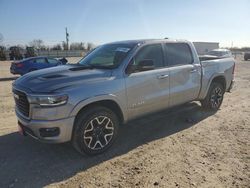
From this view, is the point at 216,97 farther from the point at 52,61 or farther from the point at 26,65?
the point at 52,61

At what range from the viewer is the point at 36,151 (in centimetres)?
471

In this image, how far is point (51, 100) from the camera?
3.90m

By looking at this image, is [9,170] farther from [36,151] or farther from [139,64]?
[139,64]

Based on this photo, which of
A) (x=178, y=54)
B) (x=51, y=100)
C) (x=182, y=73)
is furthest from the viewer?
(x=178, y=54)

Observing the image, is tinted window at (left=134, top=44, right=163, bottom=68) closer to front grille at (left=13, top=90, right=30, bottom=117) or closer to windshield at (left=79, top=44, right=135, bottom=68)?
windshield at (left=79, top=44, right=135, bottom=68)

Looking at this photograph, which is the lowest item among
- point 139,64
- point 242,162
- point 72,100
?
point 242,162

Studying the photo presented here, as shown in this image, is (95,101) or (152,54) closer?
(95,101)

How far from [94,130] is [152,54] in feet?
6.53

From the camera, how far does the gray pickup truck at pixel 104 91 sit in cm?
400

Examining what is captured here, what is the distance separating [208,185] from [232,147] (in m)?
1.54

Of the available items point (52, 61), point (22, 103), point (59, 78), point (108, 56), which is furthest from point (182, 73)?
point (52, 61)

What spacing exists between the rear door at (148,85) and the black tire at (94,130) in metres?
0.48

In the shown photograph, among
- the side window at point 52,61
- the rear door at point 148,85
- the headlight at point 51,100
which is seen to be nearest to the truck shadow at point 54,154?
the rear door at point 148,85

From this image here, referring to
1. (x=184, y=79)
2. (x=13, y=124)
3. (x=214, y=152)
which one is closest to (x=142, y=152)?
(x=214, y=152)
